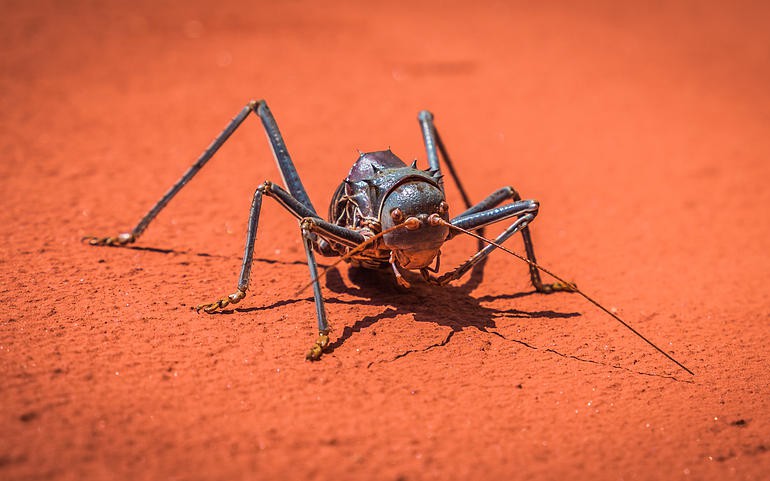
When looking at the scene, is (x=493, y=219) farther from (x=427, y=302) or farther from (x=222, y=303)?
(x=222, y=303)

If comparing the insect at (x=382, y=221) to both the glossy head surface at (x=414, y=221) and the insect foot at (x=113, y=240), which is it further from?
the insect foot at (x=113, y=240)

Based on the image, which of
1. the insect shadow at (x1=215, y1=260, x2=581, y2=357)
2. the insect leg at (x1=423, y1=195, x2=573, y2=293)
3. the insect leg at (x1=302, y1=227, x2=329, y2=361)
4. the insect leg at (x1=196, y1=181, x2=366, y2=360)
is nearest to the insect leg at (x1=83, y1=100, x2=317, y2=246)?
the insect leg at (x1=196, y1=181, x2=366, y2=360)

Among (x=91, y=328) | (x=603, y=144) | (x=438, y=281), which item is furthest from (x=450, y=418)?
(x=603, y=144)

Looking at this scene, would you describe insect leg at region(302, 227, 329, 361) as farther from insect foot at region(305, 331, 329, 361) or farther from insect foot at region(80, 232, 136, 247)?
insect foot at region(80, 232, 136, 247)

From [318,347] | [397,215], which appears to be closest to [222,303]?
[318,347]

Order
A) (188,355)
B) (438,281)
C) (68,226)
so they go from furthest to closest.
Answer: (68,226) < (438,281) < (188,355)

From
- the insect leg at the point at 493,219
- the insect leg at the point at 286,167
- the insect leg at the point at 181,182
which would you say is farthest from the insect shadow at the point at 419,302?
the insect leg at the point at 181,182

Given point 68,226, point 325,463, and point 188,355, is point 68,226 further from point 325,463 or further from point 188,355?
point 325,463

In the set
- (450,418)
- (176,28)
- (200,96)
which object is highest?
(176,28)
